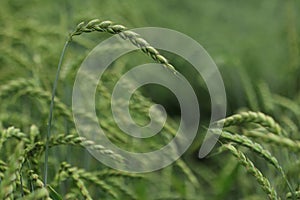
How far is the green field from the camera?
0.91 metres

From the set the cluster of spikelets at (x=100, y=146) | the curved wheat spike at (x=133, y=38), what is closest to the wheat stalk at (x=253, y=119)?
the cluster of spikelets at (x=100, y=146)

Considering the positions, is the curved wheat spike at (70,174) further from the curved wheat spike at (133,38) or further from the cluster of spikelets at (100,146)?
the curved wheat spike at (133,38)

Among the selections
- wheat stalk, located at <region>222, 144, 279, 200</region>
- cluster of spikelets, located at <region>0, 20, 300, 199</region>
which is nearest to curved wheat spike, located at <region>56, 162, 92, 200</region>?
cluster of spikelets, located at <region>0, 20, 300, 199</region>

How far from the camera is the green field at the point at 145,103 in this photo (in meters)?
0.91

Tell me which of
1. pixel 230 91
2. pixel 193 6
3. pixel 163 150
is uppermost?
pixel 163 150

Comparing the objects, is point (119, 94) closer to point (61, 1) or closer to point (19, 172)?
point (19, 172)

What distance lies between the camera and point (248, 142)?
2.82 ft

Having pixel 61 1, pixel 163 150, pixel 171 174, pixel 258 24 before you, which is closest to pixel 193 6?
pixel 258 24

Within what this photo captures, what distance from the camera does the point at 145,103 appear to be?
1.33m

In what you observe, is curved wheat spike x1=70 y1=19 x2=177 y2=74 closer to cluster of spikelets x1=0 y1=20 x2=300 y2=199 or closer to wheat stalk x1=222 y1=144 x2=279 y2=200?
cluster of spikelets x1=0 y1=20 x2=300 y2=199

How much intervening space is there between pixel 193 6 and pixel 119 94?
2012mm

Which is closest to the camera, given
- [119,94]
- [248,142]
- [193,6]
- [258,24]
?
[248,142]

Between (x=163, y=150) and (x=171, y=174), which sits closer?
(x=163, y=150)

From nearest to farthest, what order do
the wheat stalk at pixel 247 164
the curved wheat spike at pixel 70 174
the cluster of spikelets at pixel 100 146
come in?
the cluster of spikelets at pixel 100 146 → the wheat stalk at pixel 247 164 → the curved wheat spike at pixel 70 174
